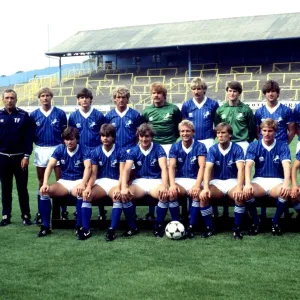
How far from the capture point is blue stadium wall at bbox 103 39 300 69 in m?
31.9

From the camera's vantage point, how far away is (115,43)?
35719 millimetres

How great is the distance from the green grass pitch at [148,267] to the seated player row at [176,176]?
29cm

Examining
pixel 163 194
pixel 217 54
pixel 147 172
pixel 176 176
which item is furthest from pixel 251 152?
pixel 217 54

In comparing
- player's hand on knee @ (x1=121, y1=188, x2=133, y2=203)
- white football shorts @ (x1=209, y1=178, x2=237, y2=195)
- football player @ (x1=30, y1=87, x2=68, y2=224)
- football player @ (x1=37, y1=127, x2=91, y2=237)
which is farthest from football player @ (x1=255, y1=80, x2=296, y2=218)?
football player @ (x1=30, y1=87, x2=68, y2=224)

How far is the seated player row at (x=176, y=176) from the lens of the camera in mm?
5828

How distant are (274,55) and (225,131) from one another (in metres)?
27.8

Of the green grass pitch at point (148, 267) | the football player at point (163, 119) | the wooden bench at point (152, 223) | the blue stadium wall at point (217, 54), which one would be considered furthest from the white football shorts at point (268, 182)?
the blue stadium wall at point (217, 54)

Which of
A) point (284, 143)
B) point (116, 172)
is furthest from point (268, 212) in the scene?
point (116, 172)

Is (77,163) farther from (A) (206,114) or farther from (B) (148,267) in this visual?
(B) (148,267)

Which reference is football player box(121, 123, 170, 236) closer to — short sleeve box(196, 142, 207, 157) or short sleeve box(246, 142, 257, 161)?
short sleeve box(196, 142, 207, 157)

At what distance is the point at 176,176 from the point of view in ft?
20.6

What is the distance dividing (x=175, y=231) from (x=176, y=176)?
770 mm

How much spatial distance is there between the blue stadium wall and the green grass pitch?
27.2 m

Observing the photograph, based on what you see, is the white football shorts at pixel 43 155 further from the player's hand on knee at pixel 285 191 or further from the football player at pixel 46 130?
the player's hand on knee at pixel 285 191
